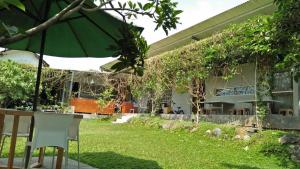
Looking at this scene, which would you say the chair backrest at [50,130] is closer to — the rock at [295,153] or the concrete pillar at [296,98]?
the rock at [295,153]

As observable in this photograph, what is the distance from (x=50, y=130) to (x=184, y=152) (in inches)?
197

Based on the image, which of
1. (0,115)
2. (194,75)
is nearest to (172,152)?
(0,115)

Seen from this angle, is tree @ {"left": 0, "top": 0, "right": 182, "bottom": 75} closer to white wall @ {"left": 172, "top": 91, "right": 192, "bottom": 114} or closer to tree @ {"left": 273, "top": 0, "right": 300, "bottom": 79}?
tree @ {"left": 273, "top": 0, "right": 300, "bottom": 79}

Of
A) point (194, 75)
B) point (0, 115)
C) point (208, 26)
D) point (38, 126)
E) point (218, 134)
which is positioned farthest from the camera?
point (208, 26)

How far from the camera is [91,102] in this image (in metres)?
22.4

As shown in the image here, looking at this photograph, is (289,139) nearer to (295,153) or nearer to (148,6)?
(295,153)

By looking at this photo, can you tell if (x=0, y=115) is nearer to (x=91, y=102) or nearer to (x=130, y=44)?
(x=130, y=44)

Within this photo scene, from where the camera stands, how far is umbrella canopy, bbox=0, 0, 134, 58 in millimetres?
5262

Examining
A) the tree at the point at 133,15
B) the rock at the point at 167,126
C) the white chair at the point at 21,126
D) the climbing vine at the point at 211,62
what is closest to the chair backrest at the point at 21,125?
the white chair at the point at 21,126

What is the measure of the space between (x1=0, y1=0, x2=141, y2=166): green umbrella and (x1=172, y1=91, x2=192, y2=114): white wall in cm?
1261

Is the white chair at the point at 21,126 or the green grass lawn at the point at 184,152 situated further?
the green grass lawn at the point at 184,152

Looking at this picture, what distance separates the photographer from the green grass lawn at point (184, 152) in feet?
23.2

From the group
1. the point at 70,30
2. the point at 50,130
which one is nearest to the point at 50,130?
the point at 50,130

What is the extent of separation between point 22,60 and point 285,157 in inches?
924
